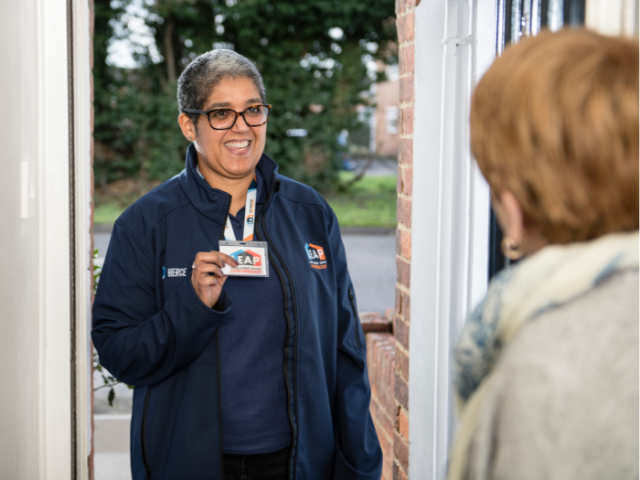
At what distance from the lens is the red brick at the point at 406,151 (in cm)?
219

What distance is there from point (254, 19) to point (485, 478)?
12776 mm

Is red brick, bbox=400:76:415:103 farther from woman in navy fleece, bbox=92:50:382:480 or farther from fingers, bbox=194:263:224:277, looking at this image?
fingers, bbox=194:263:224:277

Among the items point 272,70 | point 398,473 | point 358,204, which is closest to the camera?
point 398,473

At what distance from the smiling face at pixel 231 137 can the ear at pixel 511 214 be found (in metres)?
1.11

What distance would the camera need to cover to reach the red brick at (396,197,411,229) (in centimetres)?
221

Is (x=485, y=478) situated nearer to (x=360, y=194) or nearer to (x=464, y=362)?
(x=464, y=362)

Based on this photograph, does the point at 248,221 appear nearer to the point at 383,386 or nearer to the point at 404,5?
the point at 404,5

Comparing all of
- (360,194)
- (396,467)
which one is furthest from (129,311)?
(360,194)

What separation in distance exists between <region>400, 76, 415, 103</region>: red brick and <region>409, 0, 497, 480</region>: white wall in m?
0.06

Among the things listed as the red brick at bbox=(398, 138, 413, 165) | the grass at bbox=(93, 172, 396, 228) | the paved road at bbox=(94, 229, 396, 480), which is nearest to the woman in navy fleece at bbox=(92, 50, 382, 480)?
the red brick at bbox=(398, 138, 413, 165)

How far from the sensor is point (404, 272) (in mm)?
2287

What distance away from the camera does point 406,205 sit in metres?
2.24

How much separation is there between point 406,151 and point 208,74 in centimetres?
79

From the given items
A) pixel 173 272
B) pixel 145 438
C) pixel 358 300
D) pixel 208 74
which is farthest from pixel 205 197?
pixel 358 300
